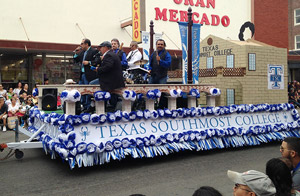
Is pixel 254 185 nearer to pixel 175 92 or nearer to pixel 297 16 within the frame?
pixel 175 92

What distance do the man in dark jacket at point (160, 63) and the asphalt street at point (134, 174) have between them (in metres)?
1.83

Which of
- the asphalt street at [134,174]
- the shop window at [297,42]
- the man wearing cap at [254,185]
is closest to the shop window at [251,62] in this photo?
the asphalt street at [134,174]

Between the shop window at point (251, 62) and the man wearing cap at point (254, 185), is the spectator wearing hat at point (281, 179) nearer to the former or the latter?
the man wearing cap at point (254, 185)

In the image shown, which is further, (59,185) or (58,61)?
(58,61)

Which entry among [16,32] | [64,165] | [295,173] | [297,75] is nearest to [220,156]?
[64,165]

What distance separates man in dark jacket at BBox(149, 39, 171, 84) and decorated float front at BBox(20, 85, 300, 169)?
0.63m

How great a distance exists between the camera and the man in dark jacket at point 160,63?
24.3 feet

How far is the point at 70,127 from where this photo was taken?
561cm

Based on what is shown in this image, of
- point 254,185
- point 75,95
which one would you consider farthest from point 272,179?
point 75,95

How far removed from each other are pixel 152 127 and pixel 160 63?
1622 mm

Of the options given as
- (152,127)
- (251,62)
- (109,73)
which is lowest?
(152,127)

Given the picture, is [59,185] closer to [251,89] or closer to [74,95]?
[74,95]

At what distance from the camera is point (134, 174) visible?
577 cm

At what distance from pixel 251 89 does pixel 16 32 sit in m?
13.7
